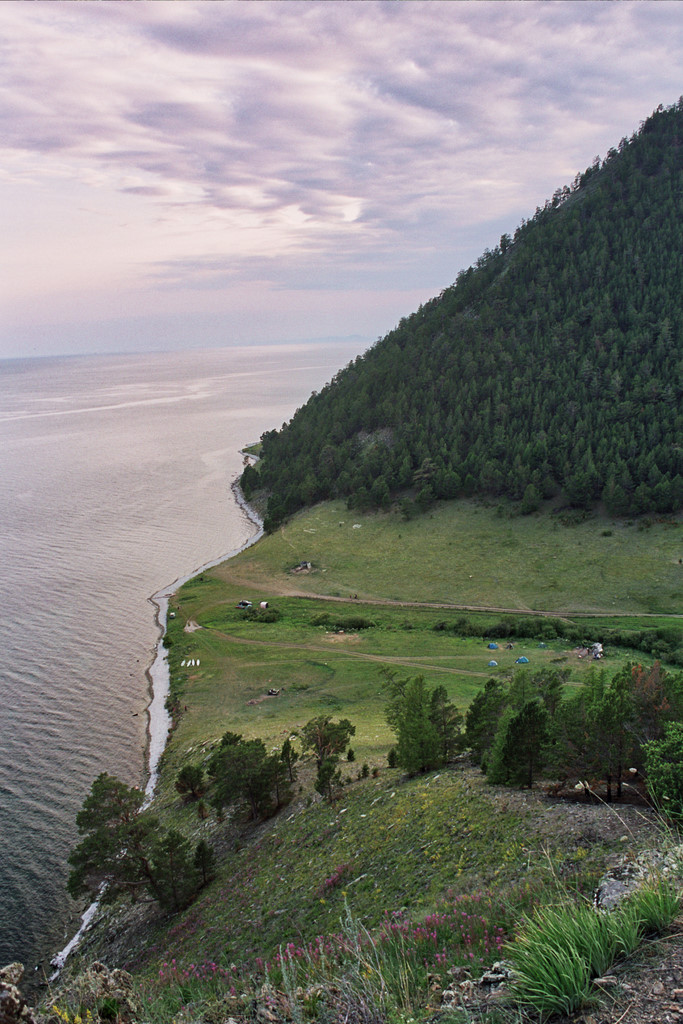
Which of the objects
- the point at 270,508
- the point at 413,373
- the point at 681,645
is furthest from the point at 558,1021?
the point at 413,373

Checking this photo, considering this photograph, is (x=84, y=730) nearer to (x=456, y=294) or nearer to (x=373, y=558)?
(x=373, y=558)

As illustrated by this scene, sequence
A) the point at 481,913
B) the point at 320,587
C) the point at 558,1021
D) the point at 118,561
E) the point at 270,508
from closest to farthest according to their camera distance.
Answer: the point at 558,1021 → the point at 481,913 → the point at 320,587 → the point at 118,561 → the point at 270,508

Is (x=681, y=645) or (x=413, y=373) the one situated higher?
(x=413, y=373)

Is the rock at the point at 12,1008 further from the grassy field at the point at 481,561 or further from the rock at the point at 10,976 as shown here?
the grassy field at the point at 481,561

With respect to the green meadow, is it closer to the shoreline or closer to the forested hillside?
the shoreline

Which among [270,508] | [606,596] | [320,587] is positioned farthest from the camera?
[270,508]

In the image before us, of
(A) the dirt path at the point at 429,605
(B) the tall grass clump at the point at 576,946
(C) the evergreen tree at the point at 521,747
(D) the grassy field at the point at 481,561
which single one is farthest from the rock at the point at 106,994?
(D) the grassy field at the point at 481,561
